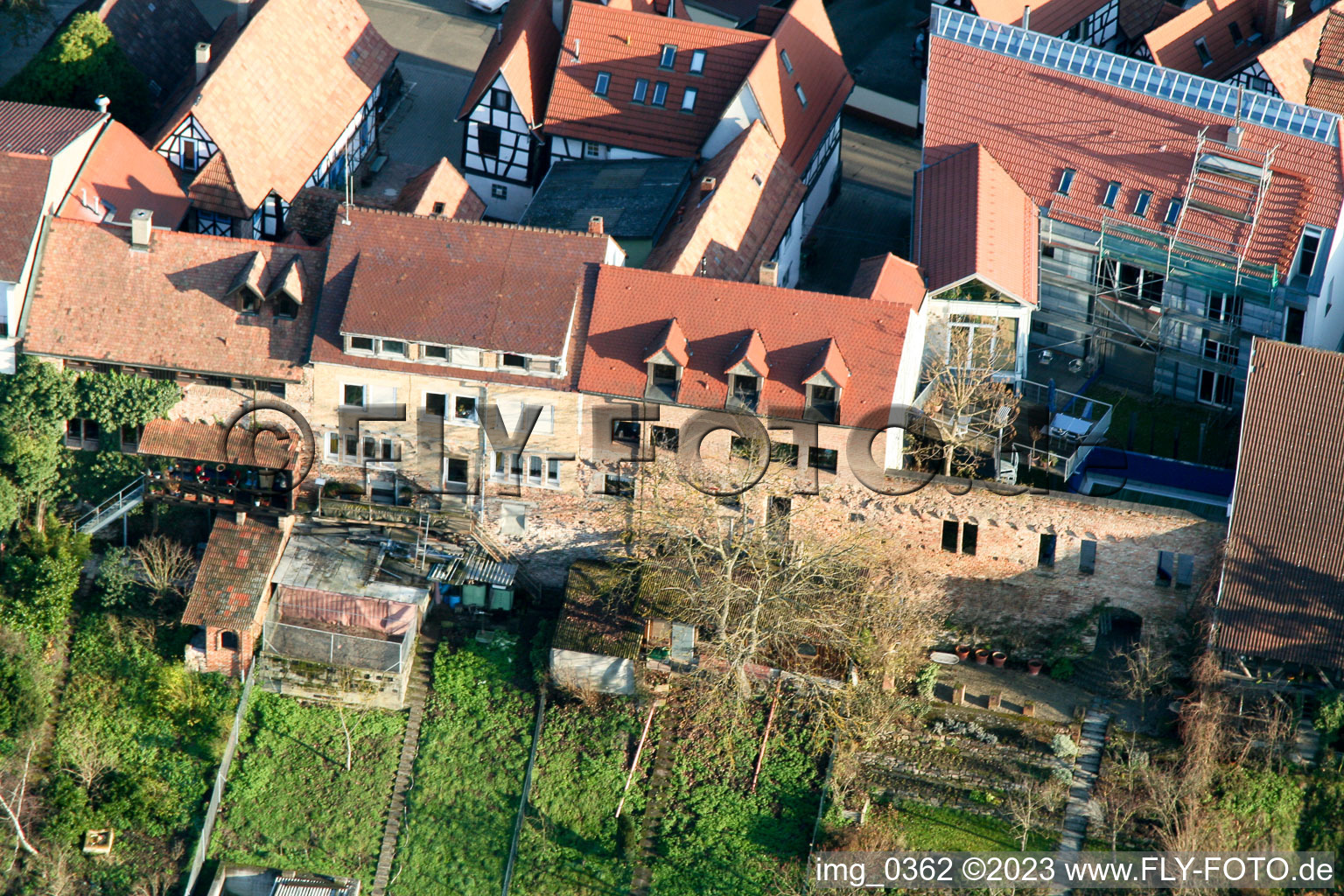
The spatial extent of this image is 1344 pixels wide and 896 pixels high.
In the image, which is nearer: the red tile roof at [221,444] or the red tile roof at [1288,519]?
the red tile roof at [1288,519]

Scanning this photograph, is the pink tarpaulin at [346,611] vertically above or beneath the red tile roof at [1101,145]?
beneath

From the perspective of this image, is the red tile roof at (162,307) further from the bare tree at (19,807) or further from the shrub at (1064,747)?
the shrub at (1064,747)

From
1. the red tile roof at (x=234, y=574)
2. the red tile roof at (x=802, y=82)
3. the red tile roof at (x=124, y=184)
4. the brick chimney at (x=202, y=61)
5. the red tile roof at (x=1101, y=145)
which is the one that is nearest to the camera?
the red tile roof at (x=234, y=574)

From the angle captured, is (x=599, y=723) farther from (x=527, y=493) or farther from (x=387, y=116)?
(x=387, y=116)

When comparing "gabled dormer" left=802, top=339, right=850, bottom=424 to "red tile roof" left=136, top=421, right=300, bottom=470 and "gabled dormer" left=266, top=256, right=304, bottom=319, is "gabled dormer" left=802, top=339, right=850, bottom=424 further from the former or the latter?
"red tile roof" left=136, top=421, right=300, bottom=470

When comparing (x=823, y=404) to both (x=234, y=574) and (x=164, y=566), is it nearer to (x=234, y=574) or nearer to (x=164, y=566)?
(x=234, y=574)

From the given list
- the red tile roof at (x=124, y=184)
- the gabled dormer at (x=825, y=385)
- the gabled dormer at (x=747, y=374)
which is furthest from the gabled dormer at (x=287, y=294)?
the gabled dormer at (x=825, y=385)
